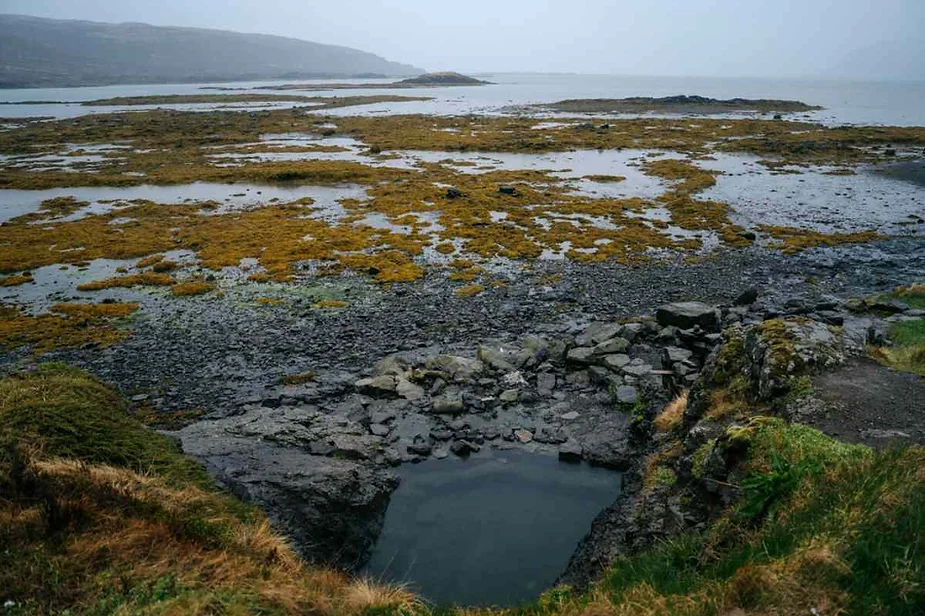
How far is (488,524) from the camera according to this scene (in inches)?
447

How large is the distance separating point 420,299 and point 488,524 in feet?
46.6

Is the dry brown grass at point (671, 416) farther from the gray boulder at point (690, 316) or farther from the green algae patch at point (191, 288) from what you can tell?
the green algae patch at point (191, 288)

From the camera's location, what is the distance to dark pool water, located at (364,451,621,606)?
9797 millimetres

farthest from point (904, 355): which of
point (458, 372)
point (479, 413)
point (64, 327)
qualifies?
point (64, 327)

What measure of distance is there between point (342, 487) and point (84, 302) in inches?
825

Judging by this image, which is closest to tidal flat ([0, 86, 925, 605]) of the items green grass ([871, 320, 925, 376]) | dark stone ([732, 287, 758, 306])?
green grass ([871, 320, 925, 376])

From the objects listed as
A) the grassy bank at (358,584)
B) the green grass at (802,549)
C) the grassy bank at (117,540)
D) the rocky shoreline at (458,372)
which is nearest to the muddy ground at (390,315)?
the rocky shoreline at (458,372)

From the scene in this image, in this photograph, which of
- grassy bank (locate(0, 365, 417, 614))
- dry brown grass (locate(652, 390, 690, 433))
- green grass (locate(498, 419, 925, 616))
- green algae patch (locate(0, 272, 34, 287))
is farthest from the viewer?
green algae patch (locate(0, 272, 34, 287))

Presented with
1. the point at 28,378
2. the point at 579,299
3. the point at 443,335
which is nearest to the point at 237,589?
the point at 28,378

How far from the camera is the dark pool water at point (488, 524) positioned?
9797 mm

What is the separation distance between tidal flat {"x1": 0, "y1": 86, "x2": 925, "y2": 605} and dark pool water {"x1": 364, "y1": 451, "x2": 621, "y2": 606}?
10cm

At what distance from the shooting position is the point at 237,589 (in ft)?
17.8

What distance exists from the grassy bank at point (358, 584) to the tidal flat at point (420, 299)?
2900 millimetres

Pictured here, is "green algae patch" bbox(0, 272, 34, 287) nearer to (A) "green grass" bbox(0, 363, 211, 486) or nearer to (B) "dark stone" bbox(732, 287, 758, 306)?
(A) "green grass" bbox(0, 363, 211, 486)
